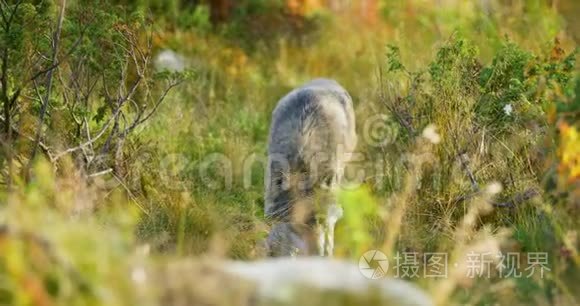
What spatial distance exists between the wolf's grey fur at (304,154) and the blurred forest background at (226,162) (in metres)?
0.24

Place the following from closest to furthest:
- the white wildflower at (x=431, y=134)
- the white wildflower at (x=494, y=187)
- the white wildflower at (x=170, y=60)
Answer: the white wildflower at (x=494, y=187) < the white wildflower at (x=431, y=134) < the white wildflower at (x=170, y=60)

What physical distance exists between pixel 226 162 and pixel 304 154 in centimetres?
197

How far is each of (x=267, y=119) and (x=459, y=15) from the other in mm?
3909

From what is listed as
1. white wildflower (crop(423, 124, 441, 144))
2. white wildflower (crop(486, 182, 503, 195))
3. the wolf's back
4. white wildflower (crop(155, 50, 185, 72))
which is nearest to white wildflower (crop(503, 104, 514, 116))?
white wildflower (crop(423, 124, 441, 144))

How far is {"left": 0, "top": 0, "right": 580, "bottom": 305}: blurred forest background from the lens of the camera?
325cm

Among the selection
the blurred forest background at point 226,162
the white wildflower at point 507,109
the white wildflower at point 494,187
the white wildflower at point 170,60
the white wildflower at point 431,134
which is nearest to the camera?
the blurred forest background at point 226,162

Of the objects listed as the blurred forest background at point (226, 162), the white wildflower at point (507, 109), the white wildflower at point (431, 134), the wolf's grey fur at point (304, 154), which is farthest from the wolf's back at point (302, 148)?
the white wildflower at point (507, 109)

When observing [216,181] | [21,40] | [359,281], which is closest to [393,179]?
[216,181]

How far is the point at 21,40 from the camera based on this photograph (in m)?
5.53

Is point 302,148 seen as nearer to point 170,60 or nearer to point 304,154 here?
point 304,154

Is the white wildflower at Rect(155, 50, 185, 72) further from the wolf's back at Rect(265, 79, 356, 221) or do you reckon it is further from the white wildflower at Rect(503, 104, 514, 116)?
the white wildflower at Rect(503, 104, 514, 116)

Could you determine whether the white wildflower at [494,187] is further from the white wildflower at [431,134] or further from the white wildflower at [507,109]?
the white wildflower at [507,109]

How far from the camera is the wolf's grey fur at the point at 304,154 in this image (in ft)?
18.9

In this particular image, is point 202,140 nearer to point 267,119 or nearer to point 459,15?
point 267,119
